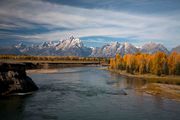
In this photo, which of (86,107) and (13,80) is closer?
(86,107)

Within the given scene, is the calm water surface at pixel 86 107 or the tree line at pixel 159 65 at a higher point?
the tree line at pixel 159 65

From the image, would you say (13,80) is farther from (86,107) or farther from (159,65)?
(159,65)

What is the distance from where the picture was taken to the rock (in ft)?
242

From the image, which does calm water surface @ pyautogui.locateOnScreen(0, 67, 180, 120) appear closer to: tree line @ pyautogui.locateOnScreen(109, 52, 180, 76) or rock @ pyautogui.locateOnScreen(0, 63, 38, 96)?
rock @ pyautogui.locateOnScreen(0, 63, 38, 96)

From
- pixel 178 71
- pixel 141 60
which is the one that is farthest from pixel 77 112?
pixel 141 60

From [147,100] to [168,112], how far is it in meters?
14.3

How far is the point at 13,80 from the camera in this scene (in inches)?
3041

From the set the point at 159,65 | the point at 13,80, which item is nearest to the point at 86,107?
the point at 13,80

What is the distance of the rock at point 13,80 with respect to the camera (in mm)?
73812

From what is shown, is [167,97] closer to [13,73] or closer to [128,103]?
[128,103]

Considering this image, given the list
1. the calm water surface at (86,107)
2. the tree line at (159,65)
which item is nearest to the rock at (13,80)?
the calm water surface at (86,107)

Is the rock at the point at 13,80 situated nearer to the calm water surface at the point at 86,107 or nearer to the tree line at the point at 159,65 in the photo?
the calm water surface at the point at 86,107

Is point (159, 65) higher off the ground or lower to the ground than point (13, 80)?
higher

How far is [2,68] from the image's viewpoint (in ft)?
251
